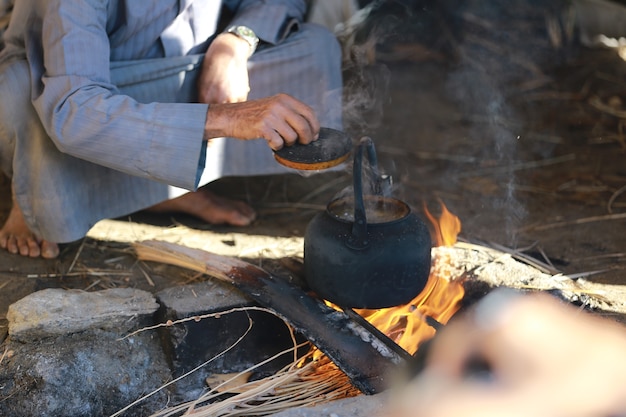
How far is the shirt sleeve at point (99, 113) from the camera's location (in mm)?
2723

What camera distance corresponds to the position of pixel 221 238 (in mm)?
3584

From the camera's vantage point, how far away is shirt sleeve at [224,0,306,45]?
3.52 m

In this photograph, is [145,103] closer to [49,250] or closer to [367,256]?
[49,250]

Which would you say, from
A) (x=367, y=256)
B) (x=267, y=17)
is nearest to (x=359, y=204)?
(x=367, y=256)

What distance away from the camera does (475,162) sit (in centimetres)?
440

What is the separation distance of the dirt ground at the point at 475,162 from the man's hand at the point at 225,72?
2.23ft

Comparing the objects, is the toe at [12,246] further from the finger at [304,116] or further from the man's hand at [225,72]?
the finger at [304,116]

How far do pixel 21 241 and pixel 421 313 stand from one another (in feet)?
5.90

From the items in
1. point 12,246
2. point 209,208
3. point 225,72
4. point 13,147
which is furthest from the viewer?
point 209,208

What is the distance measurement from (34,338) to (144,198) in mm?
922

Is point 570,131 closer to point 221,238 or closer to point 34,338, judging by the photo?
point 221,238

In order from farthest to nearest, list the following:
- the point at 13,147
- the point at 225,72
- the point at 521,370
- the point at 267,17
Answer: the point at 267,17, the point at 225,72, the point at 13,147, the point at 521,370

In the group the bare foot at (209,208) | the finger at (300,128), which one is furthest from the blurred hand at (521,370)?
the bare foot at (209,208)

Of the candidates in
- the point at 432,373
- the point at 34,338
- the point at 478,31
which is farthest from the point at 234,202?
the point at 478,31
